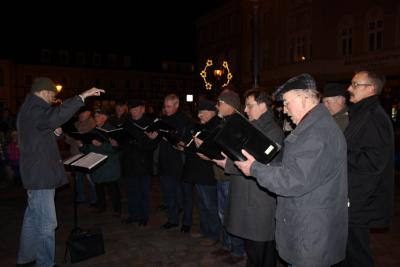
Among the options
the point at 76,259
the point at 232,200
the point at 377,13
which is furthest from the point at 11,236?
the point at 377,13

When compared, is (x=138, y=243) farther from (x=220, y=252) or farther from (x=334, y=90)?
(x=334, y=90)

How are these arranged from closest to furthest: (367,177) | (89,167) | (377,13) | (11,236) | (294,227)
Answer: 1. (294,227)
2. (367,177)
3. (89,167)
4. (11,236)
5. (377,13)

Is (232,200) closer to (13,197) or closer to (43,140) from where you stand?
(43,140)

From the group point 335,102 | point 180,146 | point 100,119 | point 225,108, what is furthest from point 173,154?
point 335,102

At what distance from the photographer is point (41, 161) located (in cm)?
448

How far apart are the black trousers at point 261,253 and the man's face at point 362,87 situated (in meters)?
1.80

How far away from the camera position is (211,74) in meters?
20.3

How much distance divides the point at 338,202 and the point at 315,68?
21915mm

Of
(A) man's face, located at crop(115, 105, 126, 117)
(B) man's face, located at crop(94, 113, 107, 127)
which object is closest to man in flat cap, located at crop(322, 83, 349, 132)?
(B) man's face, located at crop(94, 113, 107, 127)

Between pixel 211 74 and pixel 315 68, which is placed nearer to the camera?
pixel 211 74

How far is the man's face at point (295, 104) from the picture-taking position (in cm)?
288

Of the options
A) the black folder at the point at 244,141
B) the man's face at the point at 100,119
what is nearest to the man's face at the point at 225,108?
the black folder at the point at 244,141

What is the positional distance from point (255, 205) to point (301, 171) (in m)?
1.35

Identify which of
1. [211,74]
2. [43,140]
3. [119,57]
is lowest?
[43,140]
